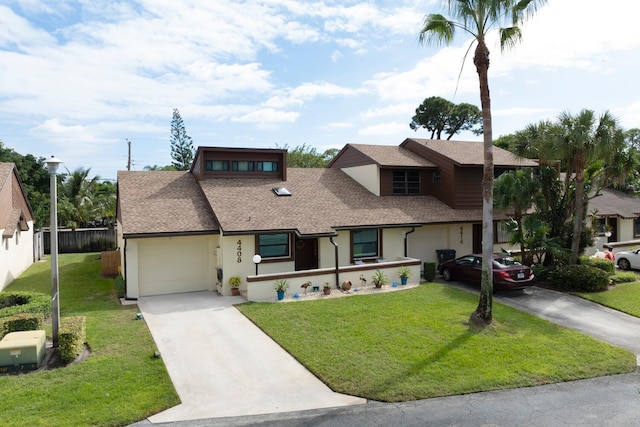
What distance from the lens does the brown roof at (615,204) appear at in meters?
28.2

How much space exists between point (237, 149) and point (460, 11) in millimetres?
12647

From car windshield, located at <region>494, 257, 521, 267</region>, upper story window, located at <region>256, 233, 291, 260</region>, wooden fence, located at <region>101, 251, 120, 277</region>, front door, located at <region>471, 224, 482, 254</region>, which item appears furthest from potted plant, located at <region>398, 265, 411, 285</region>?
wooden fence, located at <region>101, 251, 120, 277</region>

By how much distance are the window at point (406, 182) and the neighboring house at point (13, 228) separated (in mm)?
18274

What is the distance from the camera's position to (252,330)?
12336mm

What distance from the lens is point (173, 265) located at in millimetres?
17188

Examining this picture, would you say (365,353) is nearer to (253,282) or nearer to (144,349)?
(144,349)

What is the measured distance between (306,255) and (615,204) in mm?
23805

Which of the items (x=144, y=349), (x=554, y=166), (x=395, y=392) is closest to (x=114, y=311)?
(x=144, y=349)

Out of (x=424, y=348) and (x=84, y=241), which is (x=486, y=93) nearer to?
(x=424, y=348)

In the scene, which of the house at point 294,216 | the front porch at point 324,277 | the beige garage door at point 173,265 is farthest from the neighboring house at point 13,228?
the front porch at point 324,277

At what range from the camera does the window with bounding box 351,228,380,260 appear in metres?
19.6

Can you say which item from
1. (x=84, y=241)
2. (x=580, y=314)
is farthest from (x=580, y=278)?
(x=84, y=241)

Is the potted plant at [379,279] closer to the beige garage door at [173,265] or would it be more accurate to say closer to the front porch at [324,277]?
the front porch at [324,277]

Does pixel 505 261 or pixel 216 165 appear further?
pixel 216 165
